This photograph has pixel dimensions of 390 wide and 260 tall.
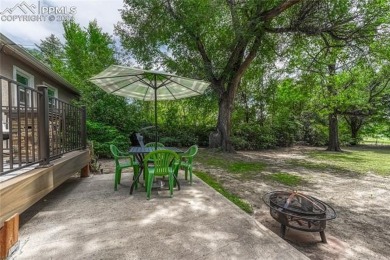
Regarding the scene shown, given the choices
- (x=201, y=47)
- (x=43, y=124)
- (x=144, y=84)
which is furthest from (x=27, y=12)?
(x=201, y=47)

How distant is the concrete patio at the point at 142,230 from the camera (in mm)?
2121

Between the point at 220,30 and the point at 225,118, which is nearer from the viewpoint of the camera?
the point at 220,30

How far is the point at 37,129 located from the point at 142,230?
1.96 m

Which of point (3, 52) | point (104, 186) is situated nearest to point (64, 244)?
point (104, 186)

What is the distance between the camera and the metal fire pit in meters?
2.84

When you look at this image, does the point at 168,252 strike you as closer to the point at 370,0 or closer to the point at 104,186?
the point at 104,186

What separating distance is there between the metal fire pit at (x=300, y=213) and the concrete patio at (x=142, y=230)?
48 cm

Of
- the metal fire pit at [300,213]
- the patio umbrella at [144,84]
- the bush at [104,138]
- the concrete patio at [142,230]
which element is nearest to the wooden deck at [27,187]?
the concrete patio at [142,230]

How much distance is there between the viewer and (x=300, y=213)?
2.85 m

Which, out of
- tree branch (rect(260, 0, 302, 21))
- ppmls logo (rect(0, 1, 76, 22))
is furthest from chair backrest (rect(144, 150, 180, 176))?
tree branch (rect(260, 0, 302, 21))

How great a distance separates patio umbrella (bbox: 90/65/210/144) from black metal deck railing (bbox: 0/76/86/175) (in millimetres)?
906

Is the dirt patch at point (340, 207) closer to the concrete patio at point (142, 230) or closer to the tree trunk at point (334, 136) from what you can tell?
the concrete patio at point (142, 230)

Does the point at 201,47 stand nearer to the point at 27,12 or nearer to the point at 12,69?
the point at 27,12

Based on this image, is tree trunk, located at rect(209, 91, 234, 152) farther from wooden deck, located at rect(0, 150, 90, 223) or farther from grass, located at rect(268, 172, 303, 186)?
wooden deck, located at rect(0, 150, 90, 223)
